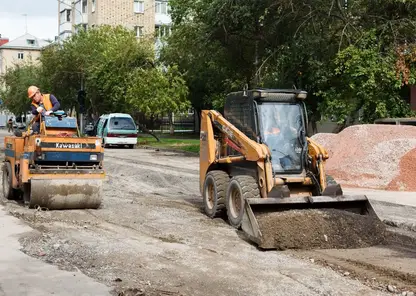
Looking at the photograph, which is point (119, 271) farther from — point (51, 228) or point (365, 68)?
point (365, 68)

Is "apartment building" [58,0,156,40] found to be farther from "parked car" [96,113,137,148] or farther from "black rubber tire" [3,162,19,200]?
"black rubber tire" [3,162,19,200]

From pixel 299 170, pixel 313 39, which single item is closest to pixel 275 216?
pixel 299 170

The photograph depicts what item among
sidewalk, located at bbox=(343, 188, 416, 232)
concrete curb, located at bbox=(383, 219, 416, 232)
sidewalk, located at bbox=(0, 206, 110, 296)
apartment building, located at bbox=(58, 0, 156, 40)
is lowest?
concrete curb, located at bbox=(383, 219, 416, 232)

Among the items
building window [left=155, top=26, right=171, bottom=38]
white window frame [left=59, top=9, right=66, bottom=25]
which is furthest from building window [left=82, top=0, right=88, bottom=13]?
building window [left=155, top=26, right=171, bottom=38]

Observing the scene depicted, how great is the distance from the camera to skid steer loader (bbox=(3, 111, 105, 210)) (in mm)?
12180

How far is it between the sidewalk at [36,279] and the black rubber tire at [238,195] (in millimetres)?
3748

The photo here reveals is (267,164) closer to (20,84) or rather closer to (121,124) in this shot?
(121,124)

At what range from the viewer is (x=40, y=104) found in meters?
13.2

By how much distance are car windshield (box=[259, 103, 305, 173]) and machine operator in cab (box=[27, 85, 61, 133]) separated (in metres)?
4.55

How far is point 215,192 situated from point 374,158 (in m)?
7.73

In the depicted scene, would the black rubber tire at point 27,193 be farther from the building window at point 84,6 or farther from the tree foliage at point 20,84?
the building window at point 84,6

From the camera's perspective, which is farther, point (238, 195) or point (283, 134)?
point (283, 134)

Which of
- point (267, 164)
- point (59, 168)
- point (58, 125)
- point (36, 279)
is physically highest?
point (58, 125)

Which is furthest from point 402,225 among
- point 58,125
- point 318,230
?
point 58,125
